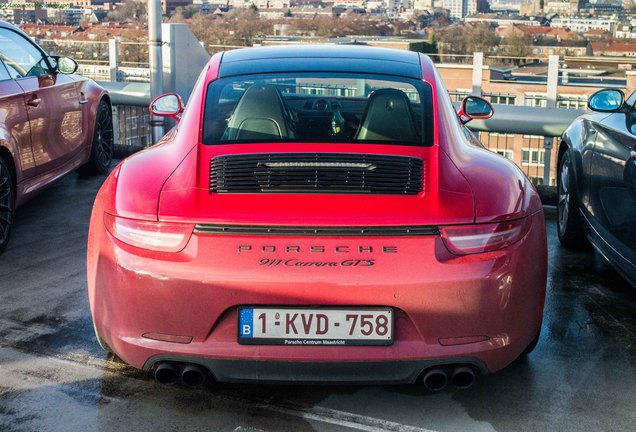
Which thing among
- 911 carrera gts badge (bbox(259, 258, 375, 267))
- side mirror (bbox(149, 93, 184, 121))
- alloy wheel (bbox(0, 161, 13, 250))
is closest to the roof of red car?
side mirror (bbox(149, 93, 184, 121))

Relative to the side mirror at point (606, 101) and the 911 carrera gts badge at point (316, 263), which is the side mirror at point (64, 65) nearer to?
the side mirror at point (606, 101)

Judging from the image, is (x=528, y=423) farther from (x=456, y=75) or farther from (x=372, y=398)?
(x=456, y=75)

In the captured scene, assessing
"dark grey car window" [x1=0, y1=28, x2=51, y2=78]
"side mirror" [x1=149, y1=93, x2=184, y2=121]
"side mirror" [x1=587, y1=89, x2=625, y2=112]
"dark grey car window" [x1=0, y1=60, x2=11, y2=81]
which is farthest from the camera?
"dark grey car window" [x1=0, y1=28, x2=51, y2=78]

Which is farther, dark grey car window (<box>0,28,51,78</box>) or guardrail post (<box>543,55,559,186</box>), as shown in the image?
guardrail post (<box>543,55,559,186</box>)

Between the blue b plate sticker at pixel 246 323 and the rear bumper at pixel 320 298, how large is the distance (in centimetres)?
3

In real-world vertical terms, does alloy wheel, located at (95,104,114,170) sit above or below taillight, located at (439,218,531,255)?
below

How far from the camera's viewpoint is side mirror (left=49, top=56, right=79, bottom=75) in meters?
7.53

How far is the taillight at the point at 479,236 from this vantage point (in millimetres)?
3262

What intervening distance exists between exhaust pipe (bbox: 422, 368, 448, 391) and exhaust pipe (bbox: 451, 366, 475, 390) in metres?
0.04

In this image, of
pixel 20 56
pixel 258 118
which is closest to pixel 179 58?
pixel 20 56

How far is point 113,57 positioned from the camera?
16312 millimetres

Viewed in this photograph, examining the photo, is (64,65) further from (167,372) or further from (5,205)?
(167,372)

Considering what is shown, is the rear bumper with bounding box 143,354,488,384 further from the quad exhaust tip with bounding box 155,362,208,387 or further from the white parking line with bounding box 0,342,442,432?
the white parking line with bounding box 0,342,442,432

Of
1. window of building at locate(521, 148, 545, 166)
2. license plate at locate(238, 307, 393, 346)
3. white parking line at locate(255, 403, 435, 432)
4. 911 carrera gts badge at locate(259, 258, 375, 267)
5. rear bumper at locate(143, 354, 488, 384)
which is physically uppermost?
911 carrera gts badge at locate(259, 258, 375, 267)
